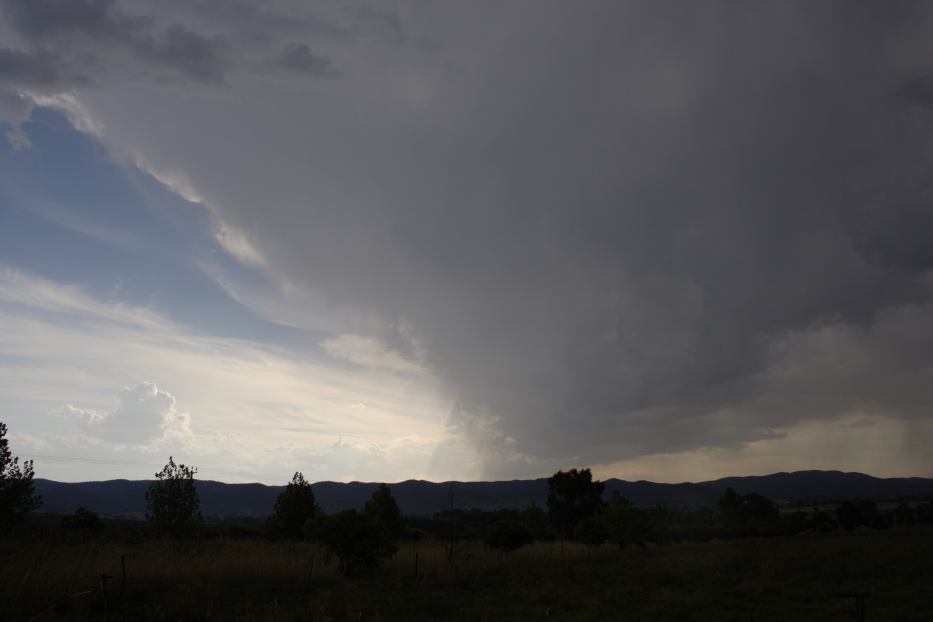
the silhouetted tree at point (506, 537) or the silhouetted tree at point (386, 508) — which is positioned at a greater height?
the silhouetted tree at point (386, 508)

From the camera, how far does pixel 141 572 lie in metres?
18.1

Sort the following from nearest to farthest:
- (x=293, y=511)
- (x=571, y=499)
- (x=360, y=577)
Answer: (x=360, y=577) → (x=293, y=511) → (x=571, y=499)

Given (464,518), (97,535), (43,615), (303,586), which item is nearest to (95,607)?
(43,615)

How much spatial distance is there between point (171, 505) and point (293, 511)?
10490 millimetres

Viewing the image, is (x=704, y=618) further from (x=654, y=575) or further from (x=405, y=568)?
(x=405, y=568)

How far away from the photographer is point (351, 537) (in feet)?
78.7

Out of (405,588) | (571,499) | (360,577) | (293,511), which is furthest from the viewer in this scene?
(571,499)

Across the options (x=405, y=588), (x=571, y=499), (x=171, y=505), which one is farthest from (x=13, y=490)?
(x=571, y=499)

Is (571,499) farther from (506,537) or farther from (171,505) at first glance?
(171,505)

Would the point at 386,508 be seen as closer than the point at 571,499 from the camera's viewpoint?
Yes

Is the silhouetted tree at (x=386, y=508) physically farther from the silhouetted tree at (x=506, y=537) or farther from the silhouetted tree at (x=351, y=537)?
the silhouetted tree at (x=351, y=537)

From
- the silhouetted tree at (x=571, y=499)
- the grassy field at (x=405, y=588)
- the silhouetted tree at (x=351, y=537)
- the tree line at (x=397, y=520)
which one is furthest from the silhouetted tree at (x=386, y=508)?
the silhouetted tree at (x=571, y=499)

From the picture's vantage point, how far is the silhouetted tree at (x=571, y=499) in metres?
77.1

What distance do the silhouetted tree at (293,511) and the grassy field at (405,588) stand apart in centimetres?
1081
